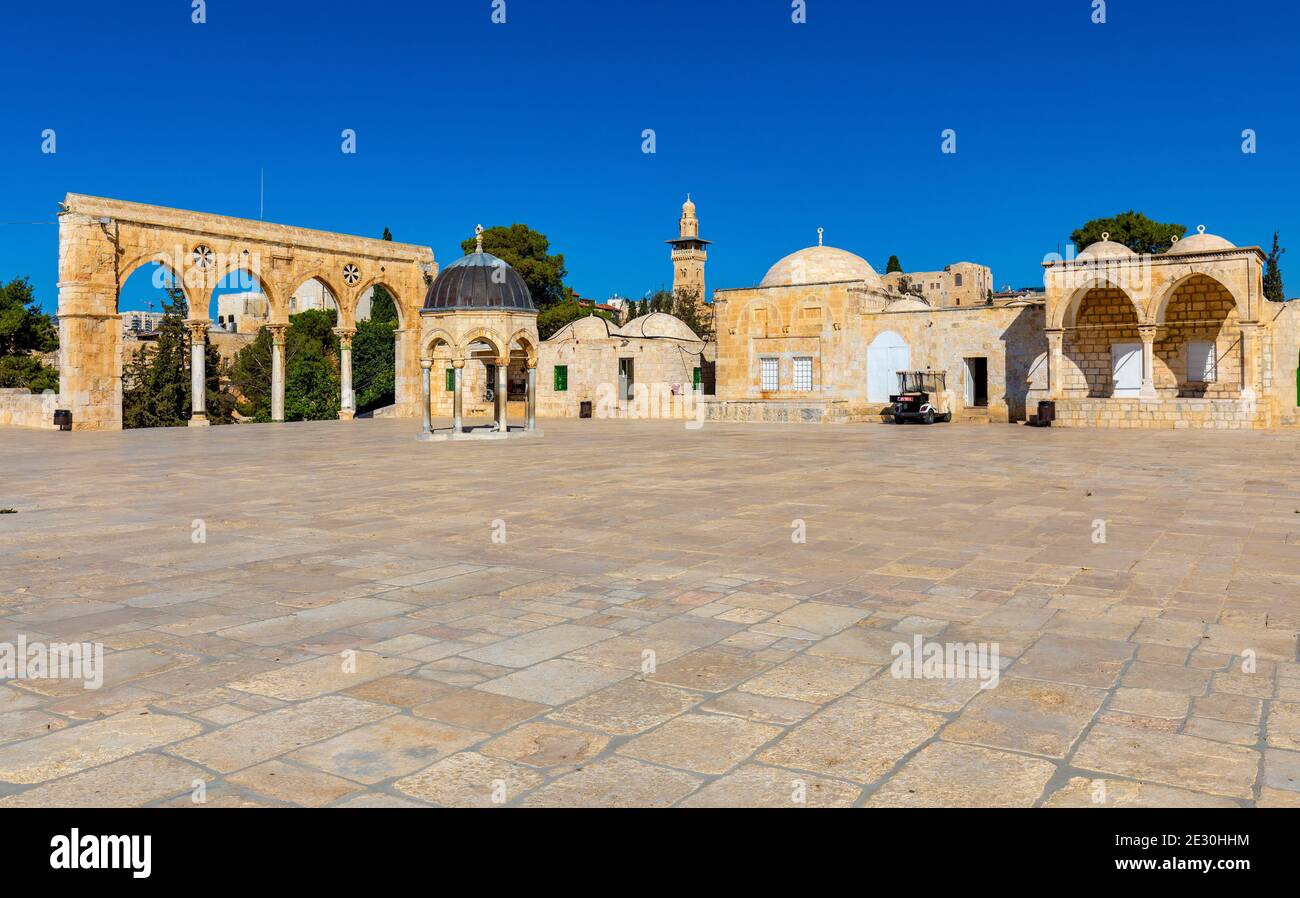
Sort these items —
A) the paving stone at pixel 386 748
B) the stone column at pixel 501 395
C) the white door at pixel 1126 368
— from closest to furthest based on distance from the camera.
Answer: the paving stone at pixel 386 748, the stone column at pixel 501 395, the white door at pixel 1126 368

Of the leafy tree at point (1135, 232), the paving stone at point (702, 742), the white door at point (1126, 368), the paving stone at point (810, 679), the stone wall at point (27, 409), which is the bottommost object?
the paving stone at point (702, 742)

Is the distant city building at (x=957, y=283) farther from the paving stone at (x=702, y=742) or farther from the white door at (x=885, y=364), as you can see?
the paving stone at (x=702, y=742)

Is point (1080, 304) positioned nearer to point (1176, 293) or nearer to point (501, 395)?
point (1176, 293)

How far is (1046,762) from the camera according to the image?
3.51m

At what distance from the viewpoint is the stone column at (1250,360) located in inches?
1040

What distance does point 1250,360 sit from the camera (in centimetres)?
2683

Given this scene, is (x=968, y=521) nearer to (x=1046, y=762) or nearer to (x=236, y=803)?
(x=1046, y=762)

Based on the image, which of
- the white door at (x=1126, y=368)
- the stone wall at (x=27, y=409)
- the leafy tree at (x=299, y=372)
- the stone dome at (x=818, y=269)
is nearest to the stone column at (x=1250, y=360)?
the white door at (x=1126, y=368)

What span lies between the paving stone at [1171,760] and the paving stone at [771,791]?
0.94 metres

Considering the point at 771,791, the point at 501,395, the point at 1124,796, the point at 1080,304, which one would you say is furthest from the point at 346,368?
the point at 1124,796

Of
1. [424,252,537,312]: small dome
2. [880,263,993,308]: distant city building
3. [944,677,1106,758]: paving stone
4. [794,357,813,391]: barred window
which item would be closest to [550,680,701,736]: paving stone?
[944,677,1106,758]: paving stone

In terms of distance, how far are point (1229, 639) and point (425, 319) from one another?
20.1 m

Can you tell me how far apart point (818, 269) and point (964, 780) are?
116ft
